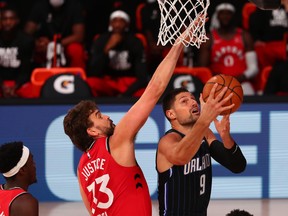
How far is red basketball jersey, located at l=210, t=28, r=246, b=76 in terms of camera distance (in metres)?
11.3

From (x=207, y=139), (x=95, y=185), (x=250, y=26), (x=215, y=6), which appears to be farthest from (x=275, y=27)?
(x=95, y=185)

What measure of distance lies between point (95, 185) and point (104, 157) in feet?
0.63

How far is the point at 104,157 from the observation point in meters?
5.73


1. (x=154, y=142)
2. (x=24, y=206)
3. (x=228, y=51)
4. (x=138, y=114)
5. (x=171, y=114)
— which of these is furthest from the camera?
(x=228, y=51)

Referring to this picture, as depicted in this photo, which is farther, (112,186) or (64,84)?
(64,84)

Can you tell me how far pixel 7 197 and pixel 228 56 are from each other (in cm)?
639

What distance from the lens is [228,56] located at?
11.3 meters

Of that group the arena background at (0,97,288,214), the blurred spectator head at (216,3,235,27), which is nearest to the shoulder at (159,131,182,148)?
the arena background at (0,97,288,214)

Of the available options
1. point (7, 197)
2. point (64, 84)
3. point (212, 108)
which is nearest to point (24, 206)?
point (7, 197)

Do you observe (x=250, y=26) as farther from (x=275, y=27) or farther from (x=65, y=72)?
(x=65, y=72)

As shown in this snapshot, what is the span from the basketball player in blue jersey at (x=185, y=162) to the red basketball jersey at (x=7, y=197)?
953 millimetres

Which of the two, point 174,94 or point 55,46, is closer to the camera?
point 174,94

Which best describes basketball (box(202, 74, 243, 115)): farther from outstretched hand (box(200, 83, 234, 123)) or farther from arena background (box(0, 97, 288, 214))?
arena background (box(0, 97, 288, 214))

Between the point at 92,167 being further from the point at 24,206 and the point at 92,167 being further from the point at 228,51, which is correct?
the point at 228,51
